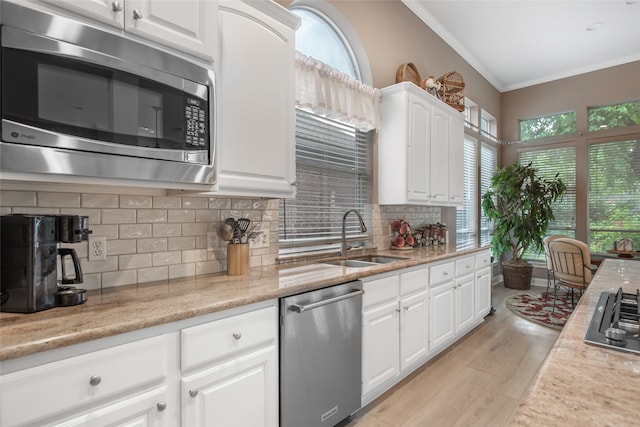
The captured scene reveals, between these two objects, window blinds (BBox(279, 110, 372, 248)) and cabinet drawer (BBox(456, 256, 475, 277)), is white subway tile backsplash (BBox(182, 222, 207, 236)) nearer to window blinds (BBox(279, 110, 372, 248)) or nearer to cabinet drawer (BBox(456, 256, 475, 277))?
window blinds (BBox(279, 110, 372, 248))

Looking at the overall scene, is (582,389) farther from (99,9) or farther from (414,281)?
(414,281)

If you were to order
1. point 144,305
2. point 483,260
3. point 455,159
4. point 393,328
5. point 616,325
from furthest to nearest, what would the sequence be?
point 455,159 < point 483,260 < point 393,328 < point 144,305 < point 616,325

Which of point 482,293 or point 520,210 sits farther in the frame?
point 520,210

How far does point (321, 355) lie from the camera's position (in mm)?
1755

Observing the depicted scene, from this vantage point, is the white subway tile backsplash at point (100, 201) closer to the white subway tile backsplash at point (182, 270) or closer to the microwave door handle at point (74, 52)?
the white subway tile backsplash at point (182, 270)

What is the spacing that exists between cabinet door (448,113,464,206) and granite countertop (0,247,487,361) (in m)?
2.18

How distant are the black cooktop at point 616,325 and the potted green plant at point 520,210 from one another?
4.33 metres

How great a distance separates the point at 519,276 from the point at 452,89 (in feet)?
10.8

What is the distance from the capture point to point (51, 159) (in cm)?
107

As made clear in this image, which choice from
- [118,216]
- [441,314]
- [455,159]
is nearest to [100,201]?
[118,216]

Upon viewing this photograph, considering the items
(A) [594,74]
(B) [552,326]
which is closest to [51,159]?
(B) [552,326]

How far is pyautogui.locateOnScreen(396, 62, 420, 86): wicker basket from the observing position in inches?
135

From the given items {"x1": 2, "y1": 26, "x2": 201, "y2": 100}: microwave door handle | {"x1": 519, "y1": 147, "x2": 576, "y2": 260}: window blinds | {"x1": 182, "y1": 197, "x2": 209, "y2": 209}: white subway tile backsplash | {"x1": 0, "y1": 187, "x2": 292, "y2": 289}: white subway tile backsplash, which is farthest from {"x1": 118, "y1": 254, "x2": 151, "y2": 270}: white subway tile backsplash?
{"x1": 519, "y1": 147, "x2": 576, "y2": 260}: window blinds

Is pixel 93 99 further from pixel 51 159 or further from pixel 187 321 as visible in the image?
pixel 187 321
